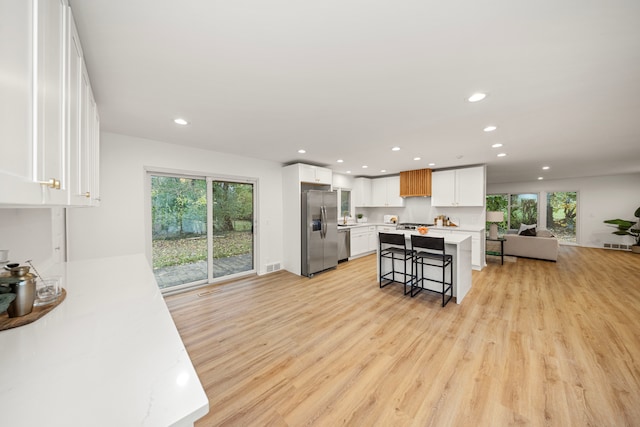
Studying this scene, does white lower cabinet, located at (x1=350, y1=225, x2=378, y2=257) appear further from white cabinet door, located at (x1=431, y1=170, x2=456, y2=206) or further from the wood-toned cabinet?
white cabinet door, located at (x1=431, y1=170, x2=456, y2=206)

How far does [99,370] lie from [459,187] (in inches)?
245

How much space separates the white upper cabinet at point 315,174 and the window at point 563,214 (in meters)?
8.19

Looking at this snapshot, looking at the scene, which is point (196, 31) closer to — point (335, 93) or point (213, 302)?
point (335, 93)

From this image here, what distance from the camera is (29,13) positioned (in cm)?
64

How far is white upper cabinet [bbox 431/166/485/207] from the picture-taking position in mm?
5102

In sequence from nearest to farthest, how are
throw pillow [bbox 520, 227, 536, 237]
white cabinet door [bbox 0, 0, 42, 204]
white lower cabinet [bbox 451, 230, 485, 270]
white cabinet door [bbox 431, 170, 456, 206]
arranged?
white cabinet door [bbox 0, 0, 42, 204] → white lower cabinet [bbox 451, 230, 485, 270] → white cabinet door [bbox 431, 170, 456, 206] → throw pillow [bbox 520, 227, 536, 237]

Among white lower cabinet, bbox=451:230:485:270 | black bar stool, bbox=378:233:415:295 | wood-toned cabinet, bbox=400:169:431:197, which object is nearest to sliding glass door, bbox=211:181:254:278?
black bar stool, bbox=378:233:415:295

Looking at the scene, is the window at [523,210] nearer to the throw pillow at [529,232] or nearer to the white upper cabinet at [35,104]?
the throw pillow at [529,232]

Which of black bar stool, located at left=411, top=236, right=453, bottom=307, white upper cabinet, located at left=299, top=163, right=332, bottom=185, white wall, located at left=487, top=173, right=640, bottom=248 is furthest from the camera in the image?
white wall, located at left=487, top=173, right=640, bottom=248

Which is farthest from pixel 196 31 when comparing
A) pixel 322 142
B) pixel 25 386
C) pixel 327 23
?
pixel 322 142

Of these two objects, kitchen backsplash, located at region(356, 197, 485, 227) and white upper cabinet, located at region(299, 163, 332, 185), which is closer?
white upper cabinet, located at region(299, 163, 332, 185)

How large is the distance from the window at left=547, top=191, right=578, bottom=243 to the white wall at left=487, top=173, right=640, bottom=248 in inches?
6.0

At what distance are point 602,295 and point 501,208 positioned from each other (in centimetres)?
591

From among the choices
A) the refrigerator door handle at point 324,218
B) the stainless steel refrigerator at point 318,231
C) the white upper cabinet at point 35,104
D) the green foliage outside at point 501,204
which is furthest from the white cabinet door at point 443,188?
the white upper cabinet at point 35,104
